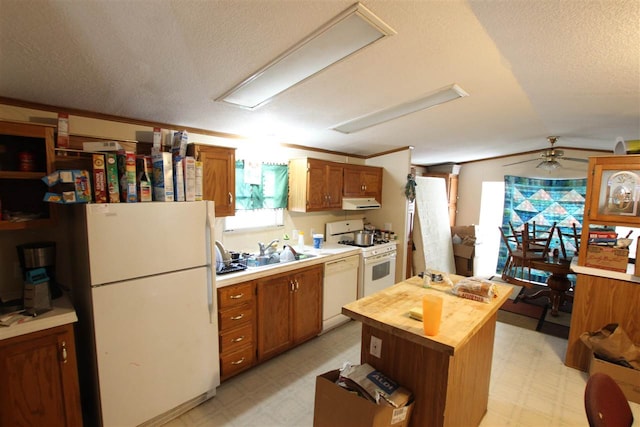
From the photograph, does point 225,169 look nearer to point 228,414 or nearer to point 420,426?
point 228,414

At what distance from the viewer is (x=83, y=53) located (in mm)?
1435

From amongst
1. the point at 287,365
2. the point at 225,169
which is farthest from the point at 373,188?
the point at 287,365

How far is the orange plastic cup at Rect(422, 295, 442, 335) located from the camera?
1371mm

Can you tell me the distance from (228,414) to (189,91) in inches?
92.4

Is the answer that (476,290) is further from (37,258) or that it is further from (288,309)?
(37,258)

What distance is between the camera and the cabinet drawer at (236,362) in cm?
240

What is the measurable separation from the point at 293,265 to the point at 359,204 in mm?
1626

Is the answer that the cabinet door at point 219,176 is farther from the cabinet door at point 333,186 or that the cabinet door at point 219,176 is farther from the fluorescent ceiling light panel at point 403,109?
the cabinet door at point 333,186

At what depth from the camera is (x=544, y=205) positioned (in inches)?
210

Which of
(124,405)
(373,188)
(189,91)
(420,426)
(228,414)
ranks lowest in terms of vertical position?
(228,414)

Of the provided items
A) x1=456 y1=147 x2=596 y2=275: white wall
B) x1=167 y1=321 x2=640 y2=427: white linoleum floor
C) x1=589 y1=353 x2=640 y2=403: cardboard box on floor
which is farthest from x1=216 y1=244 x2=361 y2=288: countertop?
x1=456 y1=147 x2=596 y2=275: white wall

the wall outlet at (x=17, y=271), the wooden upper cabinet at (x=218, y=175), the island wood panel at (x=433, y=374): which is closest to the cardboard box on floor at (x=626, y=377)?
the island wood panel at (x=433, y=374)

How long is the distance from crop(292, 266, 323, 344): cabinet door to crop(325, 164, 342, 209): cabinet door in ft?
3.11

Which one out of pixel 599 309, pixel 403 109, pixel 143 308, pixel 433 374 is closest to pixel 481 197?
pixel 599 309
